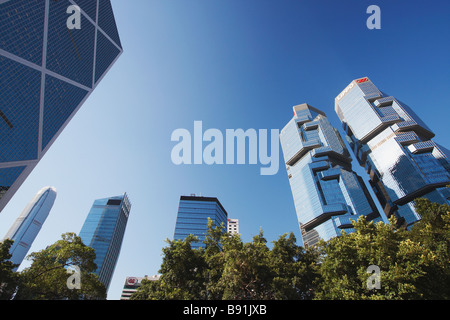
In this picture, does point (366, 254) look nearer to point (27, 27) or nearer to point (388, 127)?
point (27, 27)

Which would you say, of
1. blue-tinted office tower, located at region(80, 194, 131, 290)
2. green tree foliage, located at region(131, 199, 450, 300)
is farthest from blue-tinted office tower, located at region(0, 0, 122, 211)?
blue-tinted office tower, located at region(80, 194, 131, 290)

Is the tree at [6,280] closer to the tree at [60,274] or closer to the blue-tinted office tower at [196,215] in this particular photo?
the tree at [60,274]

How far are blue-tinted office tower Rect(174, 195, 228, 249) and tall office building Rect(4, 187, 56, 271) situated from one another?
11152cm

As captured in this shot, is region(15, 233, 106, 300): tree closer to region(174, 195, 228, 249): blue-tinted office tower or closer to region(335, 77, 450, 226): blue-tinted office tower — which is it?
region(174, 195, 228, 249): blue-tinted office tower

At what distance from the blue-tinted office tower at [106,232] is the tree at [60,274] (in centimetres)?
10563

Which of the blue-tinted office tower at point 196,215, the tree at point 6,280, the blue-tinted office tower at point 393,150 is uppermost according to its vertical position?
the blue-tinted office tower at point 393,150

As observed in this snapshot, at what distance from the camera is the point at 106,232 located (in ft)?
398

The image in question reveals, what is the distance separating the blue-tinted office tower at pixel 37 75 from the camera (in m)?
41.3

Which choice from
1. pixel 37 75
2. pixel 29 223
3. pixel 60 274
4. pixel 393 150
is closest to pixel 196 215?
pixel 37 75

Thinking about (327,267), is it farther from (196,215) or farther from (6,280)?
(196,215)

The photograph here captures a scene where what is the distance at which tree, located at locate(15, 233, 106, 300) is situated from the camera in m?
19.6

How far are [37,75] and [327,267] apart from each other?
6014 cm

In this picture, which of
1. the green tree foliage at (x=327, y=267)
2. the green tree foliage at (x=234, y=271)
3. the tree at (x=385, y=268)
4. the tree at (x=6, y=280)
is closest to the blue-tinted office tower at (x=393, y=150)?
the green tree foliage at (x=327, y=267)
